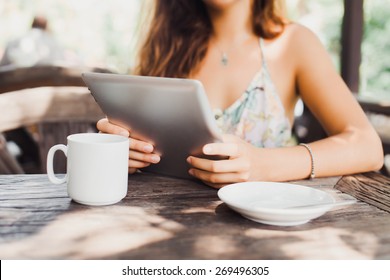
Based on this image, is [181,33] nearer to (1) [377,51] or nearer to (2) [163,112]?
(2) [163,112]

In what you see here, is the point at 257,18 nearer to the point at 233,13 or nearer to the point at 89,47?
the point at 233,13

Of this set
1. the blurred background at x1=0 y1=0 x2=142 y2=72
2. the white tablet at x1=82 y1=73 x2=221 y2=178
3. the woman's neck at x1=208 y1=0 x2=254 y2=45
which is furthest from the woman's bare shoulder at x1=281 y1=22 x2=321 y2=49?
the blurred background at x1=0 y1=0 x2=142 y2=72

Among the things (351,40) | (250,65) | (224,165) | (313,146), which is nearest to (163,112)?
(224,165)

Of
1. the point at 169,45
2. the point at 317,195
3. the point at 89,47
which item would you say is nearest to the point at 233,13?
the point at 169,45

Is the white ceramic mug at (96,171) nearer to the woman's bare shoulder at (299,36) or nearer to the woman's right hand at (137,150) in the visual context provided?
the woman's right hand at (137,150)

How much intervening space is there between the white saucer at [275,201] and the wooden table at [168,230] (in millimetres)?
18

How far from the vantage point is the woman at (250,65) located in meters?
1.53

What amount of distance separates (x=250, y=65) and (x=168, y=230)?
106 cm

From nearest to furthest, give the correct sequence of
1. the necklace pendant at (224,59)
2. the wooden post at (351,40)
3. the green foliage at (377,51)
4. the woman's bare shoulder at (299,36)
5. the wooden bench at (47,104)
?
the wooden bench at (47,104)
the woman's bare shoulder at (299,36)
the necklace pendant at (224,59)
the wooden post at (351,40)
the green foliage at (377,51)

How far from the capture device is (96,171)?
0.85 m

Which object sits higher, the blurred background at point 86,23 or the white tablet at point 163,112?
the blurred background at point 86,23

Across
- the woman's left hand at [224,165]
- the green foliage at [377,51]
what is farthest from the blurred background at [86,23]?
the woman's left hand at [224,165]

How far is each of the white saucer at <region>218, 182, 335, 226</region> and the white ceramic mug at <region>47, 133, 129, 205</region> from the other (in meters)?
0.19

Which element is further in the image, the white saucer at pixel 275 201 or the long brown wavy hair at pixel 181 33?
the long brown wavy hair at pixel 181 33
